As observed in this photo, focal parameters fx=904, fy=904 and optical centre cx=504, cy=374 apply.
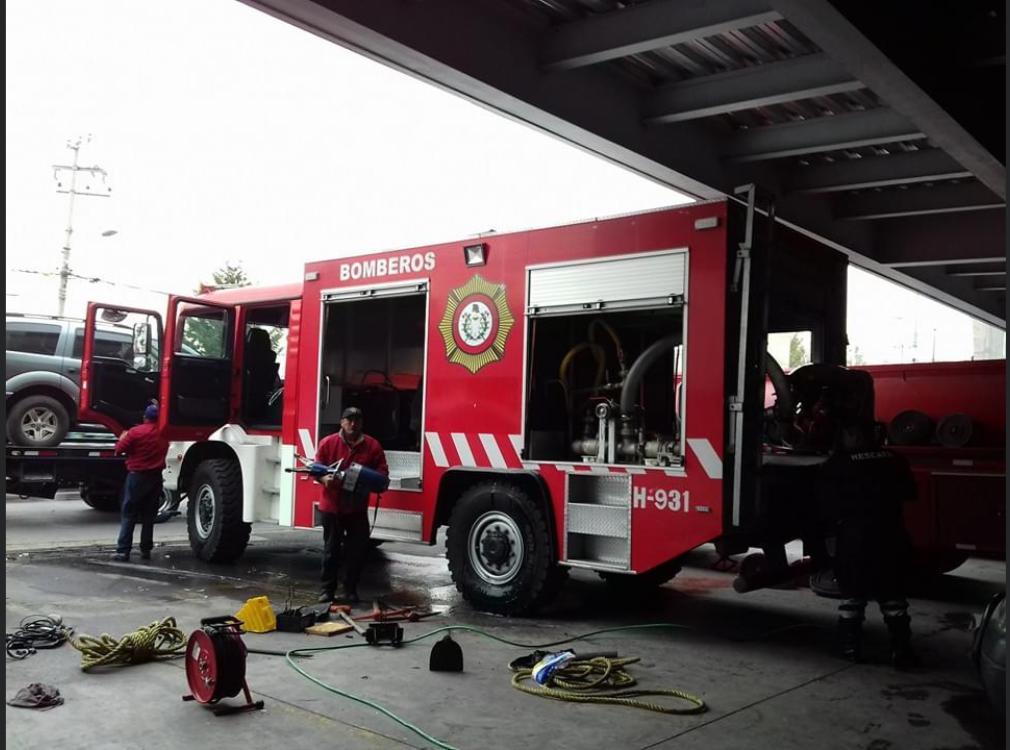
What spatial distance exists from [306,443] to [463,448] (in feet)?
6.74

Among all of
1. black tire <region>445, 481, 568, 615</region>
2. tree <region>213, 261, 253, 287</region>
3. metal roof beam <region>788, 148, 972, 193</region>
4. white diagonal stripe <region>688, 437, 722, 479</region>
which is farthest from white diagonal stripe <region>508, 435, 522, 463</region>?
tree <region>213, 261, 253, 287</region>

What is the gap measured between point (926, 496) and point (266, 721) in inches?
256

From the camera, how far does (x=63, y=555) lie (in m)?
10.3

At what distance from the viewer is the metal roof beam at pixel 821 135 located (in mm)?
8461

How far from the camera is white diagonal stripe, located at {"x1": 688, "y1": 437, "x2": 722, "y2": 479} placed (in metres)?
6.38

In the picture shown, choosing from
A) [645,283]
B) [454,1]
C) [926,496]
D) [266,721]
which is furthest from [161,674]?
[926,496]

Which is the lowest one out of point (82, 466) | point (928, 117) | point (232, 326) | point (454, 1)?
point (82, 466)

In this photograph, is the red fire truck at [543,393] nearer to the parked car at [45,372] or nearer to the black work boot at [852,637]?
the black work boot at [852,637]

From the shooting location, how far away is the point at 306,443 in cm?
912

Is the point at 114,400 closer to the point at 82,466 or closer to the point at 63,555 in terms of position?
the point at 63,555

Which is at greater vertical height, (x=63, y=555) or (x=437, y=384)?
(x=437, y=384)

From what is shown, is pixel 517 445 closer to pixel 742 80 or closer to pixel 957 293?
pixel 742 80

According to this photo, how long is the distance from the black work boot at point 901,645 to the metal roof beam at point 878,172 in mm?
5404

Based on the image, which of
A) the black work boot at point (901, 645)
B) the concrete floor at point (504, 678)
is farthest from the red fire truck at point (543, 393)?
Answer: the black work boot at point (901, 645)
